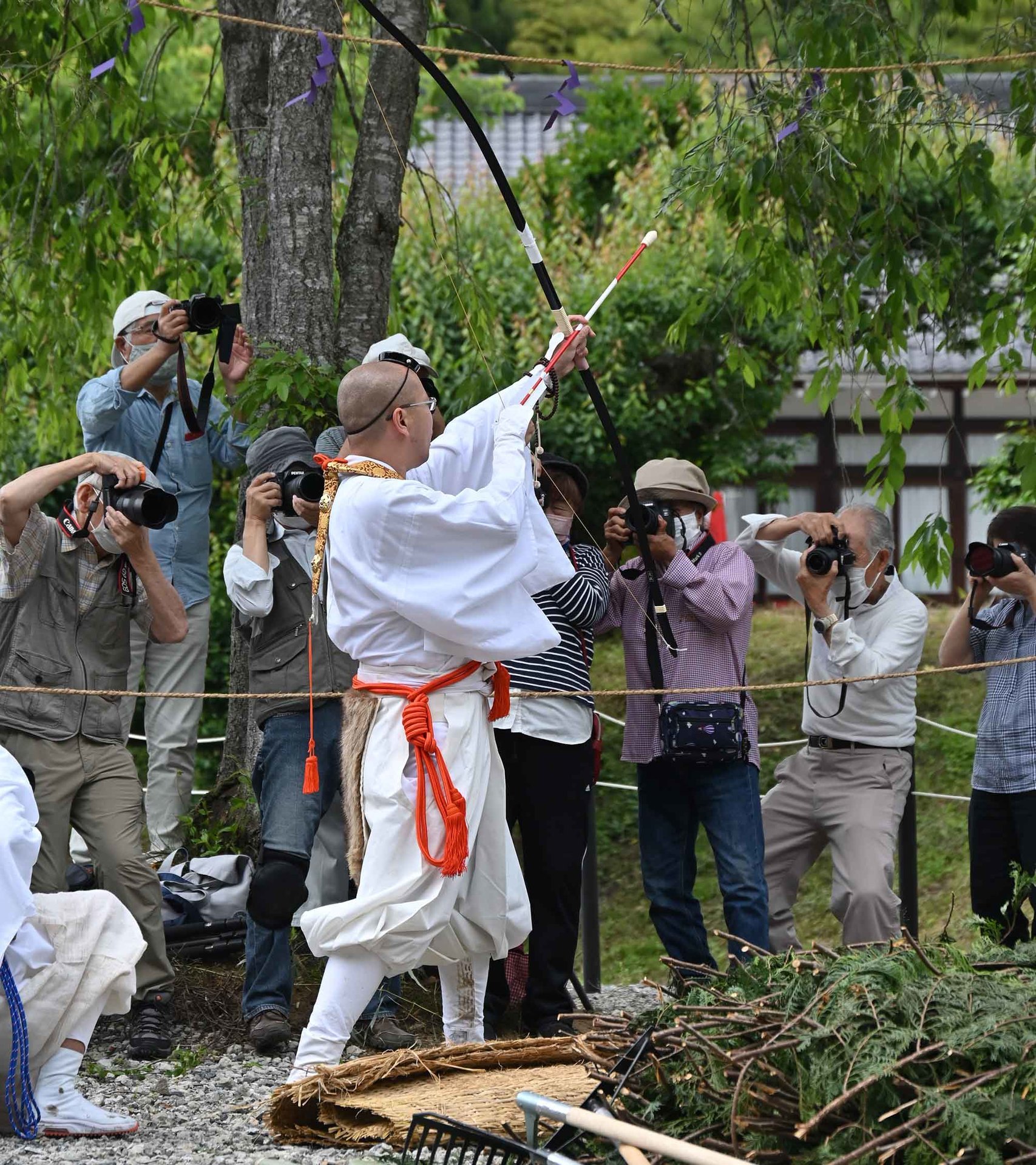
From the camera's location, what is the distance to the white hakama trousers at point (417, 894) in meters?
3.70

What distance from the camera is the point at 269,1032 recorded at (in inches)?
170

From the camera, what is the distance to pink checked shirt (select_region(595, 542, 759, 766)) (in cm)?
471

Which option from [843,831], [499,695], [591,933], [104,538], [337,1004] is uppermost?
[104,538]

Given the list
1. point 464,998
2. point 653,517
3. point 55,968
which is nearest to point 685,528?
point 653,517

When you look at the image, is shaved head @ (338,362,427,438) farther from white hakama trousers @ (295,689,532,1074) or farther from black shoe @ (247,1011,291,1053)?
black shoe @ (247,1011,291,1053)

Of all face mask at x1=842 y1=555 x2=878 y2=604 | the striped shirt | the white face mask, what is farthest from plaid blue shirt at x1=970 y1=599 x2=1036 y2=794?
the white face mask

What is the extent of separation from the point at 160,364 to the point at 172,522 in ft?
2.13

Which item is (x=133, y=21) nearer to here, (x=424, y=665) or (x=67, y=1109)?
(x=424, y=665)

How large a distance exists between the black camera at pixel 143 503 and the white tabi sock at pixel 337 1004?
1.30 meters

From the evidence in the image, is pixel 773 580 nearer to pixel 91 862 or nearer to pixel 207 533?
pixel 207 533

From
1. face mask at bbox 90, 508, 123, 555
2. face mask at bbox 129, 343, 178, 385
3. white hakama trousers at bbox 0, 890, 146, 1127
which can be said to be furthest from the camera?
face mask at bbox 129, 343, 178, 385

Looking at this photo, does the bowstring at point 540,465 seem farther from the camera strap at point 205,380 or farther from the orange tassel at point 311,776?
the orange tassel at point 311,776

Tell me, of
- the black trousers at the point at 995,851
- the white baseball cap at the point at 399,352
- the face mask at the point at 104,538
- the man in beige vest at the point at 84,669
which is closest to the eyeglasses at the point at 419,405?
the white baseball cap at the point at 399,352

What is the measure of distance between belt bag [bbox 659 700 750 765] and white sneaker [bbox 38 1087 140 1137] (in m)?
1.89
